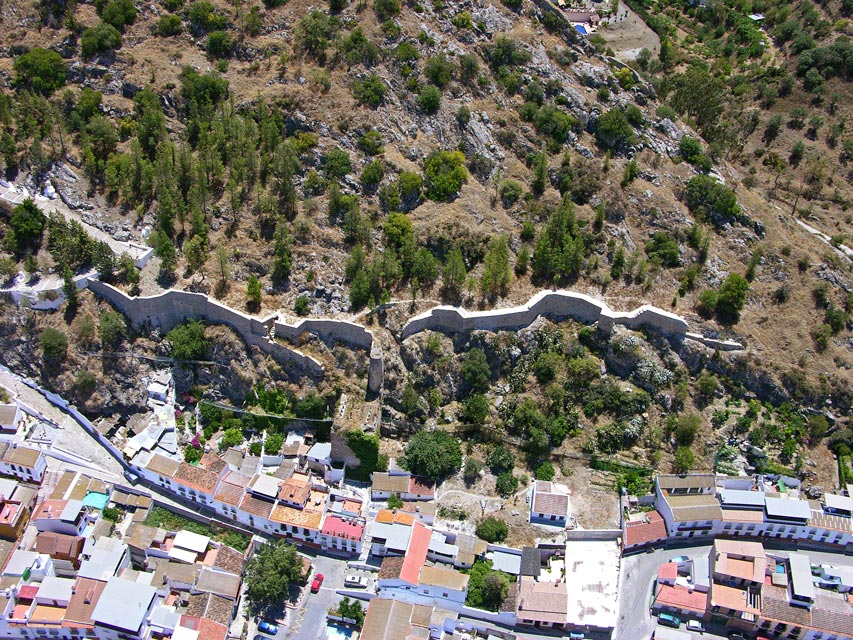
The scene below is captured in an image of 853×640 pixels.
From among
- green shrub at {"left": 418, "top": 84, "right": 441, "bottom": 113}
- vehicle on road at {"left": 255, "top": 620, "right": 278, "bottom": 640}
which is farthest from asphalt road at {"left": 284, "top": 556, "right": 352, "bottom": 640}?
green shrub at {"left": 418, "top": 84, "right": 441, "bottom": 113}

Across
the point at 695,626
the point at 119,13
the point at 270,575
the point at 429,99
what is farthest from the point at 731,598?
the point at 119,13

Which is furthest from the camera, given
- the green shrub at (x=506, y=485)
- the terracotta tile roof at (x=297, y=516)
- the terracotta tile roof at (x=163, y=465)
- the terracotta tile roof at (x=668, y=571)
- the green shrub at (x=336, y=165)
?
the green shrub at (x=336, y=165)

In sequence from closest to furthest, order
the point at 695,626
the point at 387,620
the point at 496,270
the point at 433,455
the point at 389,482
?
the point at 387,620 → the point at 695,626 → the point at 433,455 → the point at 389,482 → the point at 496,270

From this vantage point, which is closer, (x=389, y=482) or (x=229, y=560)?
(x=229, y=560)

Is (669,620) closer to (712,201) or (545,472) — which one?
(545,472)

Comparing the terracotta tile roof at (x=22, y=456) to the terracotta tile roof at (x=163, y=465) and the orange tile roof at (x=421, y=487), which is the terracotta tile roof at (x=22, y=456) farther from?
the orange tile roof at (x=421, y=487)

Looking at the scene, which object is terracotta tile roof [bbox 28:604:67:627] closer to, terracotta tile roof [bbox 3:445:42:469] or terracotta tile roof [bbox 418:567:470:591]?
terracotta tile roof [bbox 3:445:42:469]

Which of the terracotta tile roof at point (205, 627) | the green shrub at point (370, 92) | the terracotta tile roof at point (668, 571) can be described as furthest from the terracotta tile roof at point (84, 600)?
the green shrub at point (370, 92)
